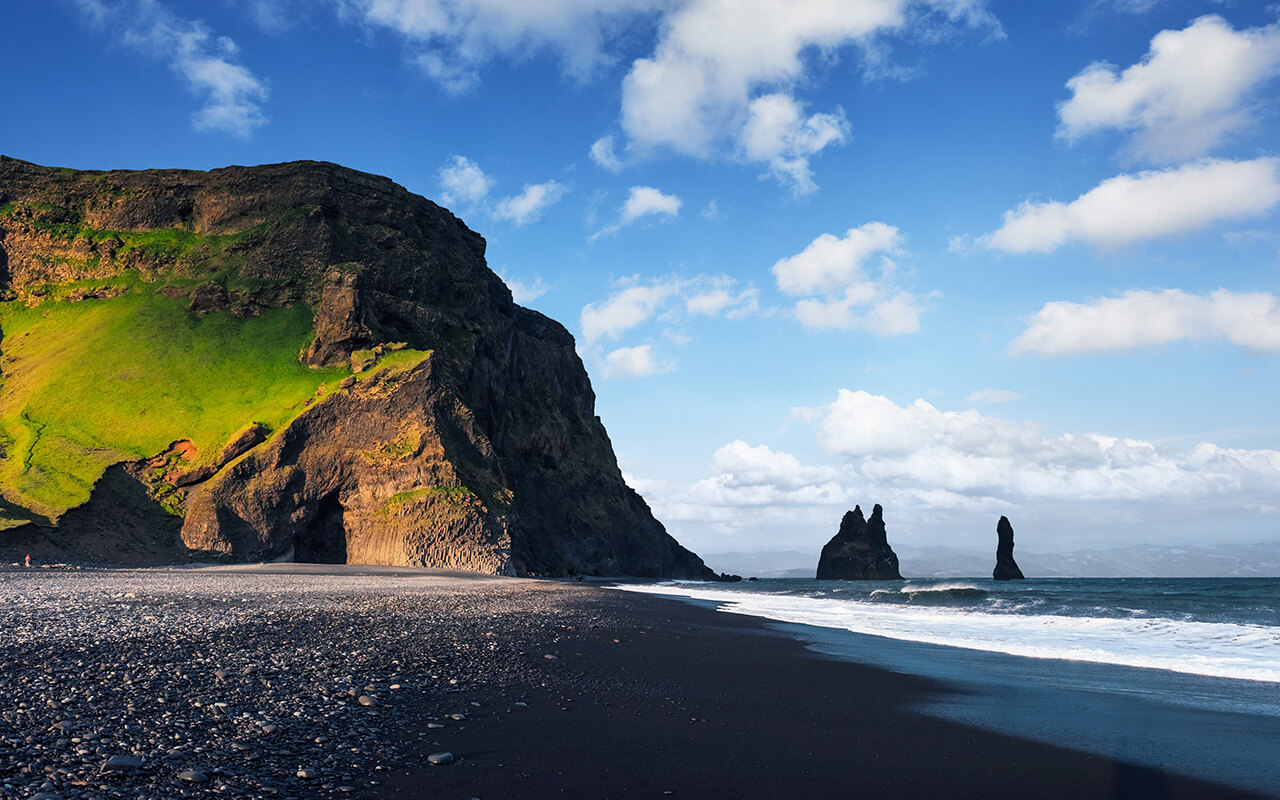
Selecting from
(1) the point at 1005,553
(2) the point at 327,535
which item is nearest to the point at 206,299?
(2) the point at 327,535

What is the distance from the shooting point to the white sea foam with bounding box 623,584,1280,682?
14.4 m

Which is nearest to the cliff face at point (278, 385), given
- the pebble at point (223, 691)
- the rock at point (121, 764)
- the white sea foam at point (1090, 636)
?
the white sea foam at point (1090, 636)

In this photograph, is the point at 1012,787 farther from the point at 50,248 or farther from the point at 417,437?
the point at 50,248

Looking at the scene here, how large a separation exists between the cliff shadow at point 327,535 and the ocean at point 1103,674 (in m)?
36.4

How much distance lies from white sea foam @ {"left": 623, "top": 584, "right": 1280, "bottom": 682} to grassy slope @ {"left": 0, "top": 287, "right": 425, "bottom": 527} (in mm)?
42322

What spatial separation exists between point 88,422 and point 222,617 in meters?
52.2

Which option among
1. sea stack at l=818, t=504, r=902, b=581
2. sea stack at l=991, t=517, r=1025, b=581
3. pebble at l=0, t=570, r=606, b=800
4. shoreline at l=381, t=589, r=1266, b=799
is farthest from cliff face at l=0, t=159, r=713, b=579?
sea stack at l=991, t=517, r=1025, b=581

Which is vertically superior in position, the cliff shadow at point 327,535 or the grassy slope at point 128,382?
the grassy slope at point 128,382

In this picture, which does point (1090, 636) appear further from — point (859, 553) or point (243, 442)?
point (859, 553)

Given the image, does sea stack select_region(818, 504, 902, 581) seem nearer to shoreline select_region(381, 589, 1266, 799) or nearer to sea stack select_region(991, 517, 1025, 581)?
sea stack select_region(991, 517, 1025, 581)

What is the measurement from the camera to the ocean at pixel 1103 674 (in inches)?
295

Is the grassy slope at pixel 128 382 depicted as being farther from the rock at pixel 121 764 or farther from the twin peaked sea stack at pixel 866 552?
the twin peaked sea stack at pixel 866 552

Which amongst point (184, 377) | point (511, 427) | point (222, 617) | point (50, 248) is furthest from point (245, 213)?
point (222, 617)

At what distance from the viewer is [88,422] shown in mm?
51906
